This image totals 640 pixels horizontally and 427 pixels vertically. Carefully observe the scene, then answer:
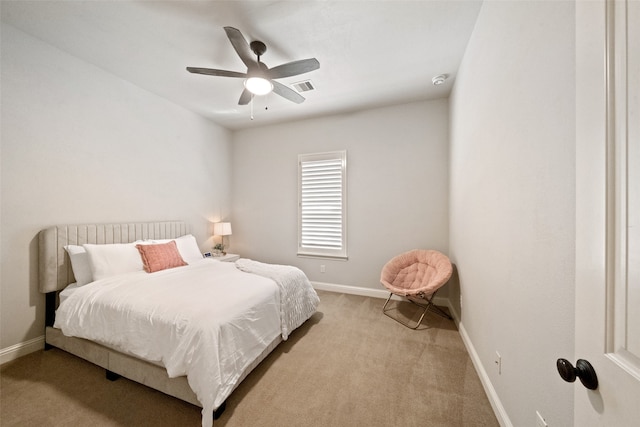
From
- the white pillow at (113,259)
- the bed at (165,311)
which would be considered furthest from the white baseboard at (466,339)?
the white pillow at (113,259)

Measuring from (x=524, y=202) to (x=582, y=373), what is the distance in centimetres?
88

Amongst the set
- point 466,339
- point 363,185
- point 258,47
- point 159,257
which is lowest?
point 466,339

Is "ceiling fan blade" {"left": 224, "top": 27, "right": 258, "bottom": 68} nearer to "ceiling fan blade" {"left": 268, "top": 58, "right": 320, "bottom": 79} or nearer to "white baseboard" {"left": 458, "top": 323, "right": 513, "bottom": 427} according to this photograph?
"ceiling fan blade" {"left": 268, "top": 58, "right": 320, "bottom": 79}

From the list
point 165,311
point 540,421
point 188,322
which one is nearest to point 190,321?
point 188,322

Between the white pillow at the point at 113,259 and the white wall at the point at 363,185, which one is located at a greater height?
the white wall at the point at 363,185

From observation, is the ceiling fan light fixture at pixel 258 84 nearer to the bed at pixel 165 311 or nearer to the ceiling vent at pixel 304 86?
the ceiling vent at pixel 304 86

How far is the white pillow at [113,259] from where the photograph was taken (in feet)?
7.35

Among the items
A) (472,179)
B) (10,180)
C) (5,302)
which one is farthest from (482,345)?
(10,180)

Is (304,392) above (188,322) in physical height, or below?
below

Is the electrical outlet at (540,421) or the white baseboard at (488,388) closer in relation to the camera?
the electrical outlet at (540,421)

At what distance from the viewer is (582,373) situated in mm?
532

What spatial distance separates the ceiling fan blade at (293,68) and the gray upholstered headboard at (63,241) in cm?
249

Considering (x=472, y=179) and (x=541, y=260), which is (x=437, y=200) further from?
(x=541, y=260)

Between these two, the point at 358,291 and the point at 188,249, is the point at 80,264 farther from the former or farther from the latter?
the point at 358,291
